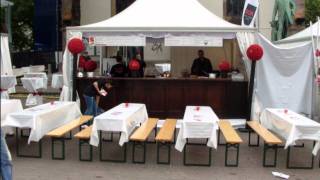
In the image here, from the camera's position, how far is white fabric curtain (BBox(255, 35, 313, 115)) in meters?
12.6

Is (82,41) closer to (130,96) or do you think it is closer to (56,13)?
(130,96)

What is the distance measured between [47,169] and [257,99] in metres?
6.23

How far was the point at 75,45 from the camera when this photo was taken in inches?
464

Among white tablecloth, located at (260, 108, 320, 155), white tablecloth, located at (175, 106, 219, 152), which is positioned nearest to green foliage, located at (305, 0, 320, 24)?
white tablecloth, located at (260, 108, 320, 155)

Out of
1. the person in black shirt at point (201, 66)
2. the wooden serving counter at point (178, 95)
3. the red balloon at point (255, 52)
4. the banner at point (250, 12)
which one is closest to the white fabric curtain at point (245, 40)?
the red balloon at point (255, 52)

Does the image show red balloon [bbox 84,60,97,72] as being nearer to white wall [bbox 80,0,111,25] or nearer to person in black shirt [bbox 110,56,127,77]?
person in black shirt [bbox 110,56,127,77]

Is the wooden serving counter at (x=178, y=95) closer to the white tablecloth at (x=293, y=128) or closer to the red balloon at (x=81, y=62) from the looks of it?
the red balloon at (x=81, y=62)

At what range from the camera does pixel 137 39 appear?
12102 millimetres

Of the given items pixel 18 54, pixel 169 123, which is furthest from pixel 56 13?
pixel 169 123

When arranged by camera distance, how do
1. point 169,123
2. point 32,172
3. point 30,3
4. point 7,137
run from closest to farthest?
point 32,172 < point 169,123 < point 7,137 < point 30,3

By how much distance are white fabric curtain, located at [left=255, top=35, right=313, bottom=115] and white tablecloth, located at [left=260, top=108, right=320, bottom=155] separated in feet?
10.8

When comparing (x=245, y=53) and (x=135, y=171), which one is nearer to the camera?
(x=135, y=171)

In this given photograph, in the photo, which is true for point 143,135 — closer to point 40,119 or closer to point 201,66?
point 40,119

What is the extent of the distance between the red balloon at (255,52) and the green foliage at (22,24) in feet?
89.8
